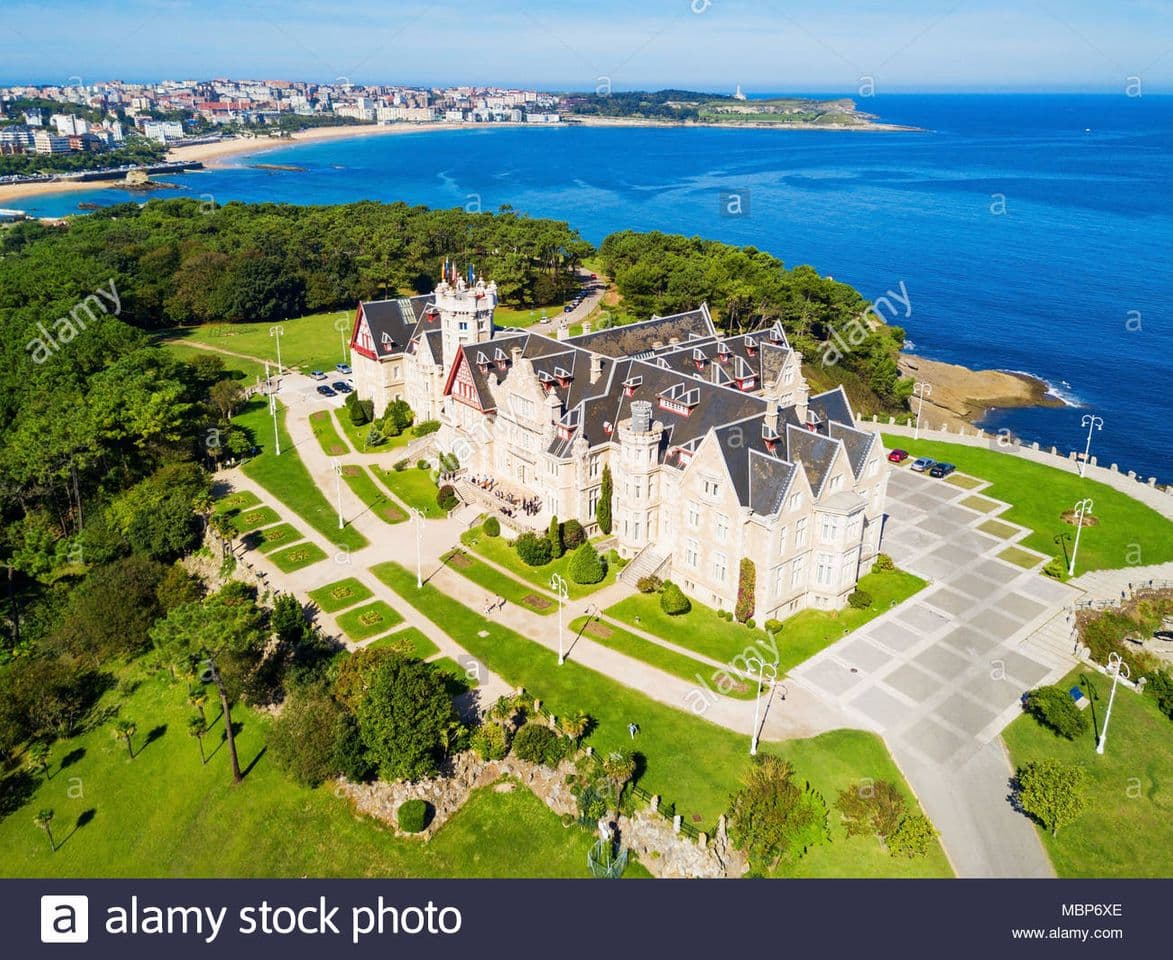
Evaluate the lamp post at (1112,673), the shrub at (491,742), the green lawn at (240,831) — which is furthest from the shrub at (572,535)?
the lamp post at (1112,673)

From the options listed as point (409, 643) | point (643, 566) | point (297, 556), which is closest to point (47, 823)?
point (409, 643)

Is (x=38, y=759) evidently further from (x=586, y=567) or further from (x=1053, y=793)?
(x=1053, y=793)

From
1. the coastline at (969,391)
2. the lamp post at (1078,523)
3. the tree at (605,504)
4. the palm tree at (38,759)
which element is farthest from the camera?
the coastline at (969,391)

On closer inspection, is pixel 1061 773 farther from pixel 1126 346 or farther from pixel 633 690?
pixel 1126 346

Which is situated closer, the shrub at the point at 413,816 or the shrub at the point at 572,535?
the shrub at the point at 413,816

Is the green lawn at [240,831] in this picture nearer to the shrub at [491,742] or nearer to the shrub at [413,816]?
the shrub at [413,816]

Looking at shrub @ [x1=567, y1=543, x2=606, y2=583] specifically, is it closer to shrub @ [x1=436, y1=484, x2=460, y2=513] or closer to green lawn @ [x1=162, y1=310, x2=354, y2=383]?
shrub @ [x1=436, y1=484, x2=460, y2=513]
